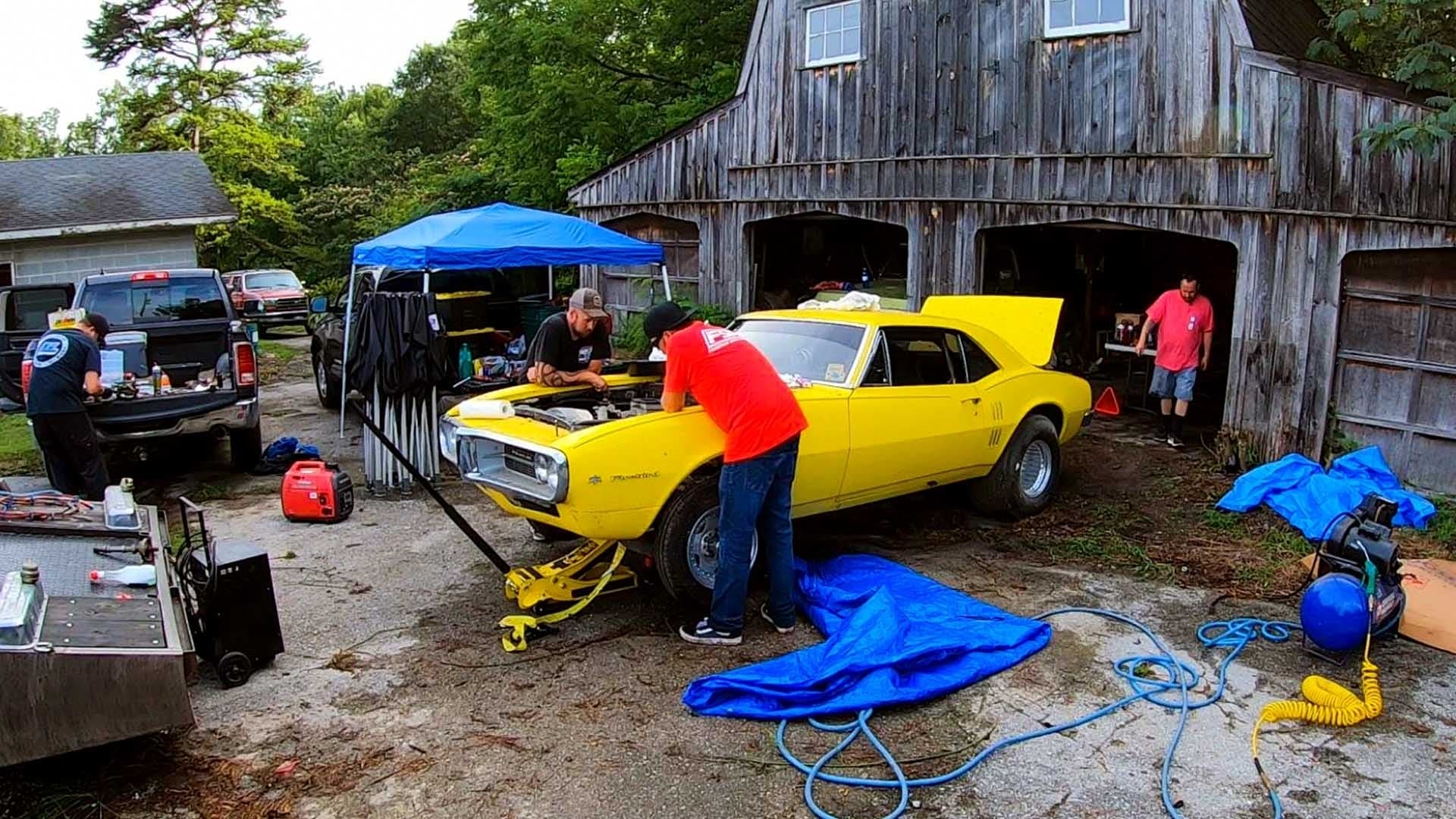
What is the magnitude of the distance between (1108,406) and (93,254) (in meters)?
17.1

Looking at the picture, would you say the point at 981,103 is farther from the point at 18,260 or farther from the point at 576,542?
the point at 18,260

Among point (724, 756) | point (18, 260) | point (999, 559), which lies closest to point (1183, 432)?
point (999, 559)

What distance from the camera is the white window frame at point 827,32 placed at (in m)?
12.5

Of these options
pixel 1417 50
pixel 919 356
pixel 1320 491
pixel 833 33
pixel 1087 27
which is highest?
pixel 833 33

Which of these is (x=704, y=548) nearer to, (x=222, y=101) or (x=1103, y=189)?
(x=1103, y=189)

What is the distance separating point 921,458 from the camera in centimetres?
698

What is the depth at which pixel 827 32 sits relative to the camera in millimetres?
12984

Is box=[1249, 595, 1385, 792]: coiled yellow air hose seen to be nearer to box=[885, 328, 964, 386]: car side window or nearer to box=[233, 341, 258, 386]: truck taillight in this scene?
box=[885, 328, 964, 386]: car side window

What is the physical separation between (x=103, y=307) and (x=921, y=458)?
7.91 m

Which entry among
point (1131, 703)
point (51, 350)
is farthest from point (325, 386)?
point (1131, 703)

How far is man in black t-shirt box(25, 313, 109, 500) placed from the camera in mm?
7219

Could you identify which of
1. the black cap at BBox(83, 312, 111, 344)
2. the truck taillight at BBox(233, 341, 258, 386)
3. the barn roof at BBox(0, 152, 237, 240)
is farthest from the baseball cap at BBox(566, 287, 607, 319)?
the barn roof at BBox(0, 152, 237, 240)

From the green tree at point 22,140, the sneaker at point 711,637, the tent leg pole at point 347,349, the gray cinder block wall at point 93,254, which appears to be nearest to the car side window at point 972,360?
the sneaker at point 711,637

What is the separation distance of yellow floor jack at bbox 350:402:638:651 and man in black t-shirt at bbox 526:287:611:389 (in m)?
1.37
